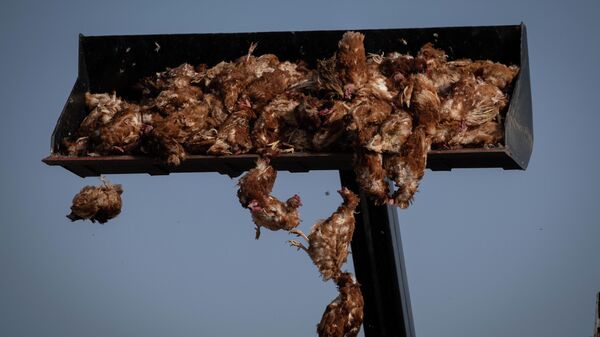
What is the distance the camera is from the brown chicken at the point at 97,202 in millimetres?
10544

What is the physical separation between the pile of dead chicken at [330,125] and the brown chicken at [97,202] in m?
0.01

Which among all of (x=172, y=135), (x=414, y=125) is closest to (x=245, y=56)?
(x=172, y=135)

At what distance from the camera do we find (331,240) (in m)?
9.82

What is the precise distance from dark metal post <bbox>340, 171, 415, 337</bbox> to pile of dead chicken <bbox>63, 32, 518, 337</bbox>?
354 mm

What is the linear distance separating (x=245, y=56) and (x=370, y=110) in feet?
Result: 6.10

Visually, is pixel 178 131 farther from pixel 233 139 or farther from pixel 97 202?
pixel 97 202

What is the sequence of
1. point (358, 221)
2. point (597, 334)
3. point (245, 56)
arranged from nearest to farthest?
1. point (597, 334)
2. point (358, 221)
3. point (245, 56)

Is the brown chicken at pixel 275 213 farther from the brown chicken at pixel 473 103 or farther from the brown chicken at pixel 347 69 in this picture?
the brown chicken at pixel 473 103

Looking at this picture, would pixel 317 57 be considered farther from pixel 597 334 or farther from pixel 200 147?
pixel 597 334

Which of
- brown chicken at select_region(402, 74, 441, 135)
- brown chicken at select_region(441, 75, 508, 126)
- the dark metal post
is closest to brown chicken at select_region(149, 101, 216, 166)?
the dark metal post

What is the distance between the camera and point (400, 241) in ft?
35.3

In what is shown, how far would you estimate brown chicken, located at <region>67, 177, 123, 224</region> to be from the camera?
10544mm

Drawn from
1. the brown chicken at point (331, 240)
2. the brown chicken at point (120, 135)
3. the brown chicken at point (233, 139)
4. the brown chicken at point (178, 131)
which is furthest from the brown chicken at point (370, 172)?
the brown chicken at point (120, 135)

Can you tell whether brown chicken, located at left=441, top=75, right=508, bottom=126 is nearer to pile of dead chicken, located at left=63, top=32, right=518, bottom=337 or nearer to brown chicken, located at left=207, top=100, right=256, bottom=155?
Answer: pile of dead chicken, located at left=63, top=32, right=518, bottom=337
